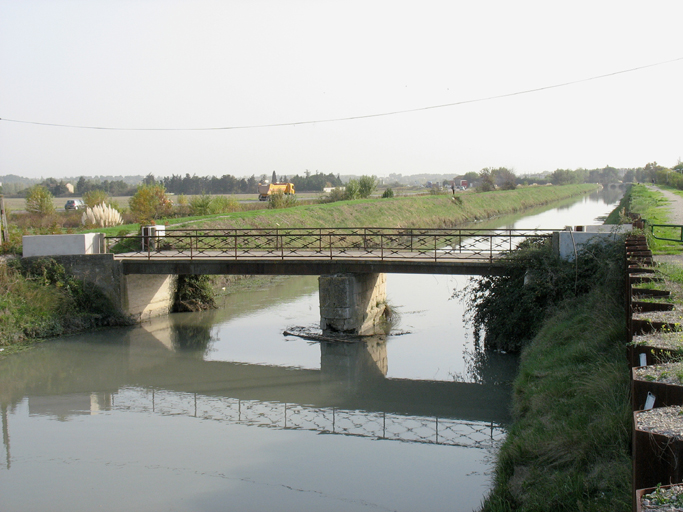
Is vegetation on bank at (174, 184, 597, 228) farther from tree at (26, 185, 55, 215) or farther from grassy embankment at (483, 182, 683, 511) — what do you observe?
grassy embankment at (483, 182, 683, 511)

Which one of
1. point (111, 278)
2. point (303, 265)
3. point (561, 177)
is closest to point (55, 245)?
point (111, 278)

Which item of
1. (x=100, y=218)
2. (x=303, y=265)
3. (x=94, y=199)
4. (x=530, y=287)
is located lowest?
(x=530, y=287)

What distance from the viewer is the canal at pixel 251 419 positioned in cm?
940

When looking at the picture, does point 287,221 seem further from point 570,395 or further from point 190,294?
point 570,395

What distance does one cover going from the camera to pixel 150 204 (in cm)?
4247

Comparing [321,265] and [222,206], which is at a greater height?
[222,206]

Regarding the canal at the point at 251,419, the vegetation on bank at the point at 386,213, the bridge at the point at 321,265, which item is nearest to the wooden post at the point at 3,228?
the bridge at the point at 321,265

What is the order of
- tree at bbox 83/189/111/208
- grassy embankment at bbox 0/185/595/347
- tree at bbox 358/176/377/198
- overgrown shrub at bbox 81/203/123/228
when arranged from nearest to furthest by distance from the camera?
grassy embankment at bbox 0/185/595/347 → overgrown shrub at bbox 81/203/123/228 → tree at bbox 83/189/111/208 → tree at bbox 358/176/377/198

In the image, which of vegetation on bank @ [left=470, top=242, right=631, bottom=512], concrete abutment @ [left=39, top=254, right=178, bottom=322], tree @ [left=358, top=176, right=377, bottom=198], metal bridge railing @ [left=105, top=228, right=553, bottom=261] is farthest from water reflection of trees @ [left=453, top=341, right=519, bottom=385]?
tree @ [left=358, top=176, right=377, bottom=198]

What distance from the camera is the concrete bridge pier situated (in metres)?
18.2

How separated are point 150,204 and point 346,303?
1088 inches

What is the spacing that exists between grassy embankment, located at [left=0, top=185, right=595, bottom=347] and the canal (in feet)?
3.84

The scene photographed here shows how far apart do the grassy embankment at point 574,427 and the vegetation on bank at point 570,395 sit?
1 cm

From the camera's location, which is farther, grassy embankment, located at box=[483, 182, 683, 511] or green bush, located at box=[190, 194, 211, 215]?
green bush, located at box=[190, 194, 211, 215]
